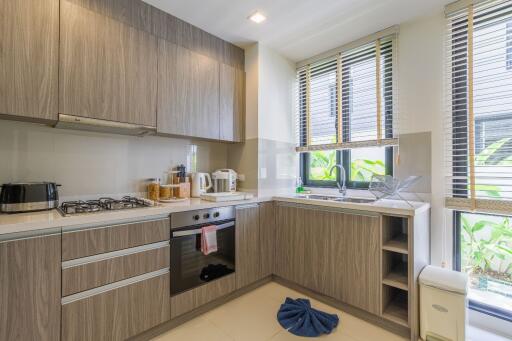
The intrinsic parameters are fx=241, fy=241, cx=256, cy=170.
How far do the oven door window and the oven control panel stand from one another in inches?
2.4

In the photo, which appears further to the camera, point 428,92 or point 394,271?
point 428,92

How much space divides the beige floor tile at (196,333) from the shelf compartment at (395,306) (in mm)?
1138

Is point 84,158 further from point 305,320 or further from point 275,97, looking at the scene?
point 305,320

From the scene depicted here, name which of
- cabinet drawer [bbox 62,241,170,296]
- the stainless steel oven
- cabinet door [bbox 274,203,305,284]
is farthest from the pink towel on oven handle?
cabinet door [bbox 274,203,305,284]

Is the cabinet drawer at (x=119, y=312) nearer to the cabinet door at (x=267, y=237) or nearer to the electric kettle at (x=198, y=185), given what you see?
the electric kettle at (x=198, y=185)

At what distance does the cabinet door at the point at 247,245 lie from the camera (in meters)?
2.16

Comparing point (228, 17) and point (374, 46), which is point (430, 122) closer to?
point (374, 46)

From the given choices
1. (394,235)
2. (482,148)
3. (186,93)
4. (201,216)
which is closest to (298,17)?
(186,93)

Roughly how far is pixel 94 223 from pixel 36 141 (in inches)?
34.3

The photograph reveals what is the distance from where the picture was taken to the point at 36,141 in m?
1.71

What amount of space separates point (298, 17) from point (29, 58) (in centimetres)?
200

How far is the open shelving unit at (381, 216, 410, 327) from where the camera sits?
170 centimetres

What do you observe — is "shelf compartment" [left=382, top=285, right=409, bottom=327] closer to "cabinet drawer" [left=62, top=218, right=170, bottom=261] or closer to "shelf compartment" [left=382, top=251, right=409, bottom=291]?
"shelf compartment" [left=382, top=251, right=409, bottom=291]

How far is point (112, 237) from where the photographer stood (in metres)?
1.45
